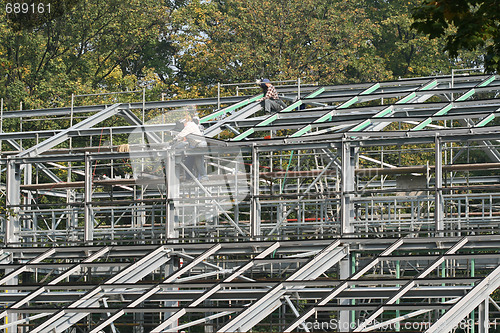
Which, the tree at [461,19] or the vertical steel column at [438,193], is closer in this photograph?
the tree at [461,19]

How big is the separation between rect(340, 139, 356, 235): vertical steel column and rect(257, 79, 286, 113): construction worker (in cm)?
608

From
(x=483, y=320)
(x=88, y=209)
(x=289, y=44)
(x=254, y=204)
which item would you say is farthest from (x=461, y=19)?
(x=289, y=44)

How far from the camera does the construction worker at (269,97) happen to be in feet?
83.4

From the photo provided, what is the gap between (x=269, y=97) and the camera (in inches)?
1007

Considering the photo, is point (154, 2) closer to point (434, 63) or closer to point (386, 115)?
point (434, 63)

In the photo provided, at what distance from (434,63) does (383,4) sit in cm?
709

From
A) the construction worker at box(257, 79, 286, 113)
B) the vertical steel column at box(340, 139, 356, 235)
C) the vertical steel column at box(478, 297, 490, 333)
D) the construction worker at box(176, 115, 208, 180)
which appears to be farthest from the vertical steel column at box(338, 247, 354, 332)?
the construction worker at box(257, 79, 286, 113)

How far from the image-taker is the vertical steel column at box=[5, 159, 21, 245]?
2158 cm

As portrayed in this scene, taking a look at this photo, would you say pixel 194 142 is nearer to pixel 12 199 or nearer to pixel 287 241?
pixel 287 241

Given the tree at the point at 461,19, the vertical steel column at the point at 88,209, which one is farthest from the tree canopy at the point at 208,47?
the tree at the point at 461,19

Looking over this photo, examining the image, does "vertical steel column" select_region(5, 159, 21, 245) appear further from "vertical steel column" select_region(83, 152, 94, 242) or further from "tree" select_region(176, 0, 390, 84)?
"tree" select_region(176, 0, 390, 84)

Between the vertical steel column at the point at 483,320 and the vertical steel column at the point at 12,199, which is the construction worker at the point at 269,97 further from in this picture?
the vertical steel column at the point at 483,320

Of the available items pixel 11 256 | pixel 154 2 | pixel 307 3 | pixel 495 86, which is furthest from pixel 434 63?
pixel 11 256

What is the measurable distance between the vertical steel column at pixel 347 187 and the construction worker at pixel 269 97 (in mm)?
6077
